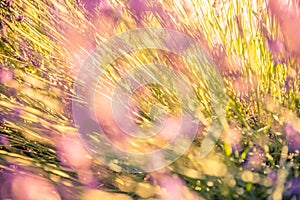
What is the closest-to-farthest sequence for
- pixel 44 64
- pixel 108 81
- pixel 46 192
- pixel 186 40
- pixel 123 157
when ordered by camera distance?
pixel 46 192 → pixel 123 157 → pixel 186 40 → pixel 108 81 → pixel 44 64

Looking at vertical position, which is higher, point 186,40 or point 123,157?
point 186,40

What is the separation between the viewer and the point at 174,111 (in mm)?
1052

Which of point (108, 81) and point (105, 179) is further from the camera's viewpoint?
point (108, 81)

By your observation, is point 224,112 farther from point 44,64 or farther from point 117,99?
point 44,64

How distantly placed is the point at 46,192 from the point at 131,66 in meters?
0.51

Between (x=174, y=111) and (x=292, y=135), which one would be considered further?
(x=174, y=111)

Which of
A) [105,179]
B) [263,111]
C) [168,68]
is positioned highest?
[168,68]

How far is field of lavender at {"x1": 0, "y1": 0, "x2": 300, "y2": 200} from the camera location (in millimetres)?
854

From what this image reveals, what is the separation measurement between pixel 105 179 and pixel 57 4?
18.0 inches

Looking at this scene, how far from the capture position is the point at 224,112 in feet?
3.06

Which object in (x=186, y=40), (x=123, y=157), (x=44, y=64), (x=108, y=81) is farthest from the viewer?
(x=44, y=64)

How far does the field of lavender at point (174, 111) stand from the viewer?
854 mm

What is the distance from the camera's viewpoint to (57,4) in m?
1.06

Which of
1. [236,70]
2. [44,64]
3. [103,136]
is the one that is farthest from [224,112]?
[44,64]
